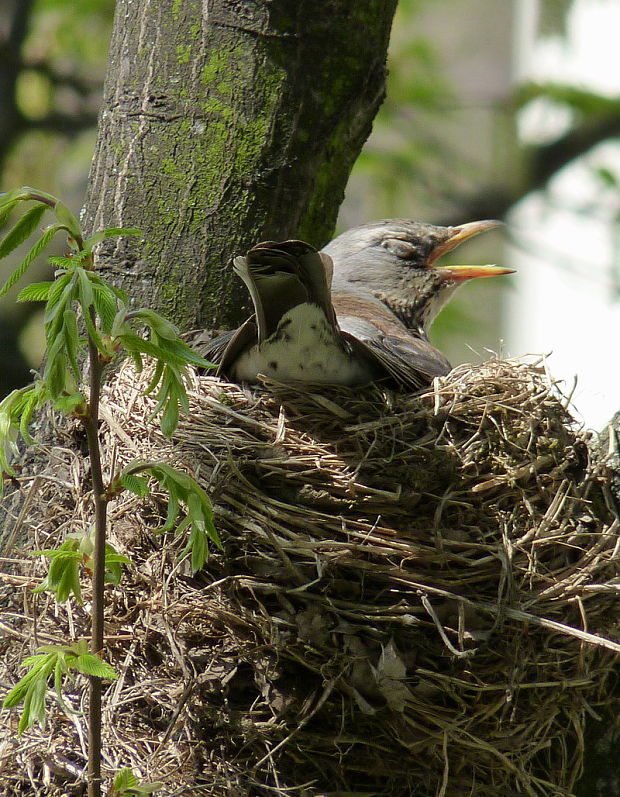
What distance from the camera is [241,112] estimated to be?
3.27 m

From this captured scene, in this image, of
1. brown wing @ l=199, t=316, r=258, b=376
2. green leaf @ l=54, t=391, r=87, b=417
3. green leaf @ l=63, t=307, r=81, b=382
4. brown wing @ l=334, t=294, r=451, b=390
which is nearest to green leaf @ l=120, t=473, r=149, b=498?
green leaf @ l=54, t=391, r=87, b=417

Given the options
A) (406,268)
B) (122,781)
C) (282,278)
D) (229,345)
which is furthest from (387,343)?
(122,781)

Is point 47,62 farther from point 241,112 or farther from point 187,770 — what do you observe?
point 187,770

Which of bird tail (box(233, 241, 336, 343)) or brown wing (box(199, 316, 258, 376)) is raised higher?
bird tail (box(233, 241, 336, 343))

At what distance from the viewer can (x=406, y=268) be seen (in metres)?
4.14

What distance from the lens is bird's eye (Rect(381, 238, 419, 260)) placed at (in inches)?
164

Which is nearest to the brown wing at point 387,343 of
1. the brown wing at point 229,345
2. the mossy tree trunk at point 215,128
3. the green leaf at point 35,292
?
the brown wing at point 229,345

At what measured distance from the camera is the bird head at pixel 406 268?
13.4 ft

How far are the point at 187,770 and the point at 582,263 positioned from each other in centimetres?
489

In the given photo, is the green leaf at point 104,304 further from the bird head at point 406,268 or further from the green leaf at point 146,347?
the bird head at point 406,268

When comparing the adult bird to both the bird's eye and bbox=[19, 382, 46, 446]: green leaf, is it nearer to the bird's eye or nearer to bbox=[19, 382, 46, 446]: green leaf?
the bird's eye

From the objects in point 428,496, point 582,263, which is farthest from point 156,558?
point 582,263

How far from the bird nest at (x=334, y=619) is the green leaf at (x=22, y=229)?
3.10 ft

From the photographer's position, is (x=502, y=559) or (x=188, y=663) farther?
(x=502, y=559)
